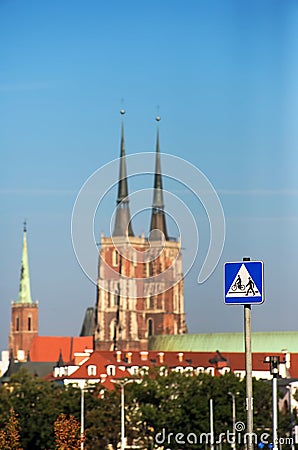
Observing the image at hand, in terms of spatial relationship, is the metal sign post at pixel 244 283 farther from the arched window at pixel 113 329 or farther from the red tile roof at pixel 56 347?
the red tile roof at pixel 56 347

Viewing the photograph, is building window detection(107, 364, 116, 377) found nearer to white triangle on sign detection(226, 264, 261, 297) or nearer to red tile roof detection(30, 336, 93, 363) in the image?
red tile roof detection(30, 336, 93, 363)

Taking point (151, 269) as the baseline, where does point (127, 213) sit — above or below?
above

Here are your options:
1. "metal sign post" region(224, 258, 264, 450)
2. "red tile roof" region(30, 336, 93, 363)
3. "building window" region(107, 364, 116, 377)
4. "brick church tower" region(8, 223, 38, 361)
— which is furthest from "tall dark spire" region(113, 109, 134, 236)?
"metal sign post" region(224, 258, 264, 450)

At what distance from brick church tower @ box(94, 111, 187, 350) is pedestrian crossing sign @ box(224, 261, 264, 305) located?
353ft

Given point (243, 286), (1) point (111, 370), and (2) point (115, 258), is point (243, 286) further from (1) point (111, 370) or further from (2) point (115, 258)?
(2) point (115, 258)

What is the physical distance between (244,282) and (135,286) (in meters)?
116

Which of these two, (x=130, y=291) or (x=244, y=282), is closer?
(x=244, y=282)

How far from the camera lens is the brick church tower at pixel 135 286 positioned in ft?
409

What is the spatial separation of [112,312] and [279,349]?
73.5ft

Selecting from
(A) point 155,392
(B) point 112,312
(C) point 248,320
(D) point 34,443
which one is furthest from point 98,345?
(C) point 248,320

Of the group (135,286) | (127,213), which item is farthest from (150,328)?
(127,213)

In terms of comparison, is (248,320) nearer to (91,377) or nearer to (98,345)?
(91,377)

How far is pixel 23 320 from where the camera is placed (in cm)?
14975

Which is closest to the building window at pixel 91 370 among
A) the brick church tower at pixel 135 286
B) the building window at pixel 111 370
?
the building window at pixel 111 370
